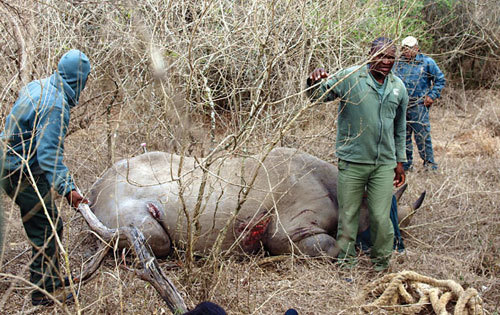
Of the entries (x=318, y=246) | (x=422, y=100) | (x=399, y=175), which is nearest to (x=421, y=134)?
(x=422, y=100)

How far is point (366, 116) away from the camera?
445 centimetres

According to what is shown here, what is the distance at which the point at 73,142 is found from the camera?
21.6 feet

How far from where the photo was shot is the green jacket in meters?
4.43

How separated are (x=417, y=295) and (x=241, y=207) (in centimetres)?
171

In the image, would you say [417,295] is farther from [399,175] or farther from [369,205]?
[399,175]

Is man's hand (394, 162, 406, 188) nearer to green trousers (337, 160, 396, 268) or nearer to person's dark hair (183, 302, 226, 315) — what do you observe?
green trousers (337, 160, 396, 268)

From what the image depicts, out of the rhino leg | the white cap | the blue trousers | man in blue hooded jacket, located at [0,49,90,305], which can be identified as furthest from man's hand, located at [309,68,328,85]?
the blue trousers

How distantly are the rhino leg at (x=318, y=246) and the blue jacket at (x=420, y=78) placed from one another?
2.95 metres

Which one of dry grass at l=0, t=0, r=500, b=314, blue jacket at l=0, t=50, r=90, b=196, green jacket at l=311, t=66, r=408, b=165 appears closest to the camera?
blue jacket at l=0, t=50, r=90, b=196

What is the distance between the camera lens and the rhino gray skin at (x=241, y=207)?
4609mm

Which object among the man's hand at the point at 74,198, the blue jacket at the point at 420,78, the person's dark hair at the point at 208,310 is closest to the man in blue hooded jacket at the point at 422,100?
the blue jacket at the point at 420,78

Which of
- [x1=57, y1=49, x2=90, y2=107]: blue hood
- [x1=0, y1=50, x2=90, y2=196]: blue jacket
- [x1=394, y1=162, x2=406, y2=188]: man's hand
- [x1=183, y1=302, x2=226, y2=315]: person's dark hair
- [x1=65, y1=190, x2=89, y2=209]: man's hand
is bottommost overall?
[x1=394, y1=162, x2=406, y2=188]: man's hand

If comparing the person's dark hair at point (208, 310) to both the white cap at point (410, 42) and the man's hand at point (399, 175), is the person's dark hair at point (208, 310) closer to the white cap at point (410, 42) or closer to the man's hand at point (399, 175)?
the man's hand at point (399, 175)

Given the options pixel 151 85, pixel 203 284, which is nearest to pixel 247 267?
pixel 203 284
